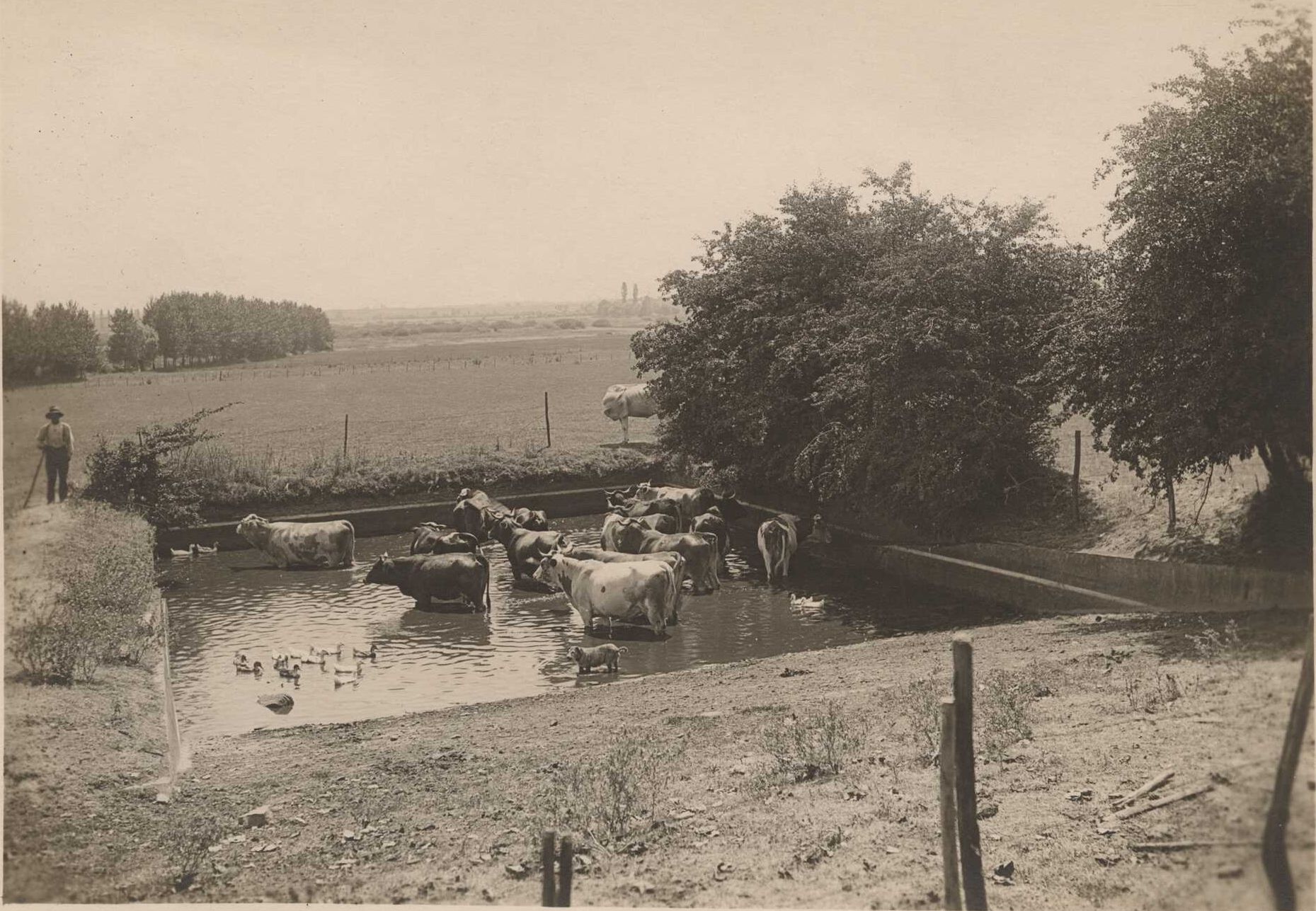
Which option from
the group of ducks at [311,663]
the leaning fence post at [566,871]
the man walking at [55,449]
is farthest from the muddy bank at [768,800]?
the man walking at [55,449]

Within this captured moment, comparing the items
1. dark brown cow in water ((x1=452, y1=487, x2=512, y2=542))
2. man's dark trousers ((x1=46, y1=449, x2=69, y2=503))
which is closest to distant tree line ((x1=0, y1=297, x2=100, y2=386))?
man's dark trousers ((x1=46, y1=449, x2=69, y2=503))

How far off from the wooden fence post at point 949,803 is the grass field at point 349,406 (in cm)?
936

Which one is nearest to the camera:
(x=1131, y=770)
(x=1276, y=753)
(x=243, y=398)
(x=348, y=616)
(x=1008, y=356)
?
(x=1276, y=753)

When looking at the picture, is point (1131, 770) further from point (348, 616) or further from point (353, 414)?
point (353, 414)

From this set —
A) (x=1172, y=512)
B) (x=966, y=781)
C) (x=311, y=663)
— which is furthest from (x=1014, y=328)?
(x=966, y=781)

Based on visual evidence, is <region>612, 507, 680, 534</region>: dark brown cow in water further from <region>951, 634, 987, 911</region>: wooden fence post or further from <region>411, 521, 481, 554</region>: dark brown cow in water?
<region>951, 634, 987, 911</region>: wooden fence post

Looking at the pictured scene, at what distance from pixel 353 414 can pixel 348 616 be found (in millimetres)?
16555

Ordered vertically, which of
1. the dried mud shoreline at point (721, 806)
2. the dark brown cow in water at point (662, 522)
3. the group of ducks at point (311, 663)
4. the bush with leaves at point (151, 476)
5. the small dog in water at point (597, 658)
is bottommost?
the group of ducks at point (311, 663)

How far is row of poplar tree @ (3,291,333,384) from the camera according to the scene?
12516mm

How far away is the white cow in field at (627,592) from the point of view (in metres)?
15.6

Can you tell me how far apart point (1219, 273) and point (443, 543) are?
1247 cm

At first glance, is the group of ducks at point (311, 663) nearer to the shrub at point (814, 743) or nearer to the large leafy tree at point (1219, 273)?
the shrub at point (814, 743)

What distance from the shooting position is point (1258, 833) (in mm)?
7074

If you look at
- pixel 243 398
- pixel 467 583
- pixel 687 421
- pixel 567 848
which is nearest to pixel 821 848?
pixel 567 848
